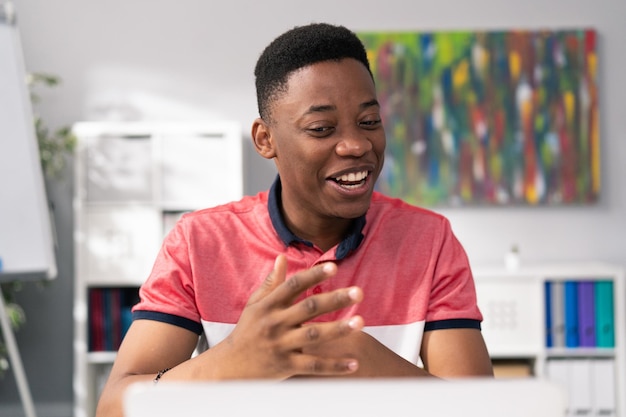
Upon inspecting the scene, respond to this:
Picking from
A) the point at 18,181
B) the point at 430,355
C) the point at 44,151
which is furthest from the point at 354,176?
the point at 44,151

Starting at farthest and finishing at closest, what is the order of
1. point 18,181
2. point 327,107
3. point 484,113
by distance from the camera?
point 484,113
point 18,181
point 327,107

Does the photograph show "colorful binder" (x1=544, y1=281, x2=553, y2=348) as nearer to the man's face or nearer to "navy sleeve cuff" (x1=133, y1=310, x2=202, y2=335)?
the man's face

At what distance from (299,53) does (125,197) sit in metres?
2.26

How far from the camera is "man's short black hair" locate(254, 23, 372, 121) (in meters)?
1.35

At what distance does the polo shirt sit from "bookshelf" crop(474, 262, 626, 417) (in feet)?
6.32

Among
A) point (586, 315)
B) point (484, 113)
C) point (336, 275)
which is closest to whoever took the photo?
point (336, 275)

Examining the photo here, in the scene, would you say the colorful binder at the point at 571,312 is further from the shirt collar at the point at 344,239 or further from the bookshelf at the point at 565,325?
the shirt collar at the point at 344,239

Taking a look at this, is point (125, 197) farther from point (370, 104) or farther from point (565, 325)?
point (370, 104)

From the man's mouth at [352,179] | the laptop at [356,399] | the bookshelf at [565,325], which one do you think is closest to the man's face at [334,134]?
the man's mouth at [352,179]

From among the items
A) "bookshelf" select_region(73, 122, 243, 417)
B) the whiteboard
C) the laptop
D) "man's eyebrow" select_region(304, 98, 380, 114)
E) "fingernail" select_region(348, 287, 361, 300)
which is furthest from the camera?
"bookshelf" select_region(73, 122, 243, 417)

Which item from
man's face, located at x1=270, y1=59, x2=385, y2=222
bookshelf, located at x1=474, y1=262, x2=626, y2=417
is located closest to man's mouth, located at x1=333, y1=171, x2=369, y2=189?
man's face, located at x1=270, y1=59, x2=385, y2=222

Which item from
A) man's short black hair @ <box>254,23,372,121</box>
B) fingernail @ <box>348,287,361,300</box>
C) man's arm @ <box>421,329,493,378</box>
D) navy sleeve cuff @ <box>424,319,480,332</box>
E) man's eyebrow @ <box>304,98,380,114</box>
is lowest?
man's arm @ <box>421,329,493,378</box>

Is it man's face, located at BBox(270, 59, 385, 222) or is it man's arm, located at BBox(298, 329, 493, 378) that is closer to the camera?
man's arm, located at BBox(298, 329, 493, 378)

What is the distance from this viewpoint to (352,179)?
133 centimetres
